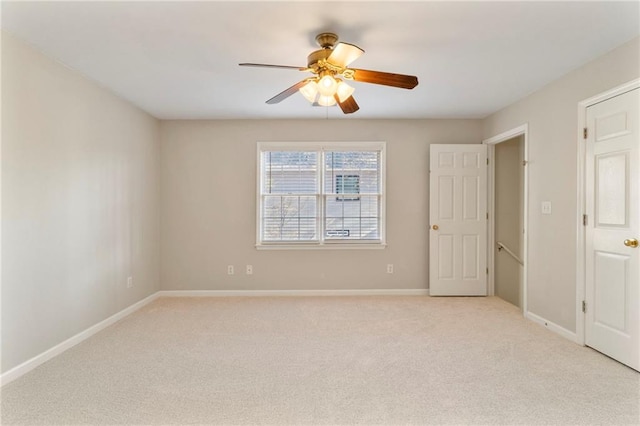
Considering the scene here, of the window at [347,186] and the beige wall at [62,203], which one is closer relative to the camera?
the beige wall at [62,203]

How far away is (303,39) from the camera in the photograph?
256cm

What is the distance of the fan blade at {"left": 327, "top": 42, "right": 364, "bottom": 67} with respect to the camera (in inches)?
84.0

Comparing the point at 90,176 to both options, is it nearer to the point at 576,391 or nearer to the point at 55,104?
the point at 55,104

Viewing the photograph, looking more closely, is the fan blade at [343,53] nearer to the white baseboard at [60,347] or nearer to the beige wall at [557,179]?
the beige wall at [557,179]

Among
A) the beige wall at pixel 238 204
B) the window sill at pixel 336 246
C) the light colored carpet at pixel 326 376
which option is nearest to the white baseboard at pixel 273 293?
the beige wall at pixel 238 204

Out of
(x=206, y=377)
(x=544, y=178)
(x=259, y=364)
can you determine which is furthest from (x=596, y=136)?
(x=206, y=377)

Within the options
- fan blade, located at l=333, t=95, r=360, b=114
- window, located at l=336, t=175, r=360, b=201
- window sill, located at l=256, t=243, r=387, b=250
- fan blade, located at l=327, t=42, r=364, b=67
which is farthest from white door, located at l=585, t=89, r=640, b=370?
window, located at l=336, t=175, r=360, b=201

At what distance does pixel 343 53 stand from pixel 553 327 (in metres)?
3.28

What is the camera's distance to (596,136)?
294cm

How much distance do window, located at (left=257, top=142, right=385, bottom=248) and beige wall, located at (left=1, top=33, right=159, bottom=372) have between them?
1696mm

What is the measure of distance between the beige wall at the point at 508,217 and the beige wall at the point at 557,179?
971 millimetres

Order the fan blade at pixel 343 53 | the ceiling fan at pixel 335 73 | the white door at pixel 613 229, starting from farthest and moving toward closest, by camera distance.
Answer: the white door at pixel 613 229
the ceiling fan at pixel 335 73
the fan blade at pixel 343 53

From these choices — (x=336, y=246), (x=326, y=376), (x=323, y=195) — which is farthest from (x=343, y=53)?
(x=336, y=246)

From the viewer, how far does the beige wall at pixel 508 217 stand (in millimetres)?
4814
